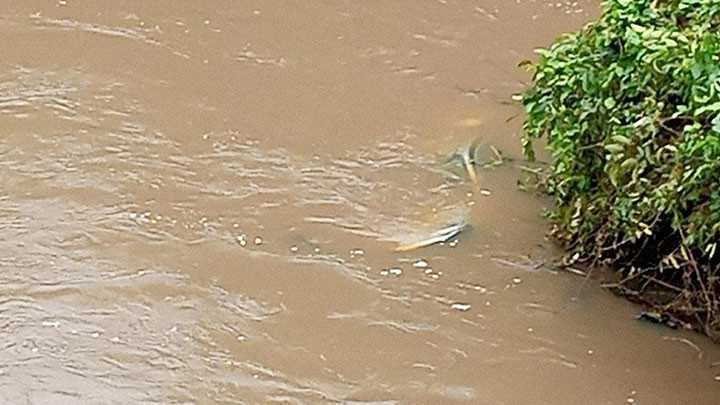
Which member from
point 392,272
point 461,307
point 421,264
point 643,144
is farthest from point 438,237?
point 643,144

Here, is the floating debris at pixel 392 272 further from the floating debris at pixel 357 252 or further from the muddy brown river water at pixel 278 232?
the floating debris at pixel 357 252

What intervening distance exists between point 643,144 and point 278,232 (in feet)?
4.29

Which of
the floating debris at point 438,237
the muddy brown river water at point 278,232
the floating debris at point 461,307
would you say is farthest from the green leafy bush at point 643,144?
the floating debris at point 461,307

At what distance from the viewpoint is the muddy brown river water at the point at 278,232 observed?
12.2 feet

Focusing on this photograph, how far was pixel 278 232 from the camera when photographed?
4375mm

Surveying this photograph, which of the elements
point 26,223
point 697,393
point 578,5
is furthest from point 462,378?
point 578,5

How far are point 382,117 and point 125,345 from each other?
1884mm

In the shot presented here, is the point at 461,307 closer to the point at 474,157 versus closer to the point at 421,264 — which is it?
the point at 421,264

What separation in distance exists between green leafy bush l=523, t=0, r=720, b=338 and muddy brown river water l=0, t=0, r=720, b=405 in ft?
0.56

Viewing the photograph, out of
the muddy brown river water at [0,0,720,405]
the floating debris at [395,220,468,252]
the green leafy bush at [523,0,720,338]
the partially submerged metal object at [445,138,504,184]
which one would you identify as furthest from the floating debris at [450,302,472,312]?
Answer: the partially submerged metal object at [445,138,504,184]

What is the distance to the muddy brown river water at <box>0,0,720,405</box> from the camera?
3.72 metres

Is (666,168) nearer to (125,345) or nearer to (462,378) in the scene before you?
(462,378)

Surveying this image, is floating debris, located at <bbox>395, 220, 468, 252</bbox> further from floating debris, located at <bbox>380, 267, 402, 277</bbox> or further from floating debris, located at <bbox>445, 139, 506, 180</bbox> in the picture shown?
floating debris, located at <bbox>445, 139, 506, 180</bbox>

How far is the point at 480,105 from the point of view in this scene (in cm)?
546
